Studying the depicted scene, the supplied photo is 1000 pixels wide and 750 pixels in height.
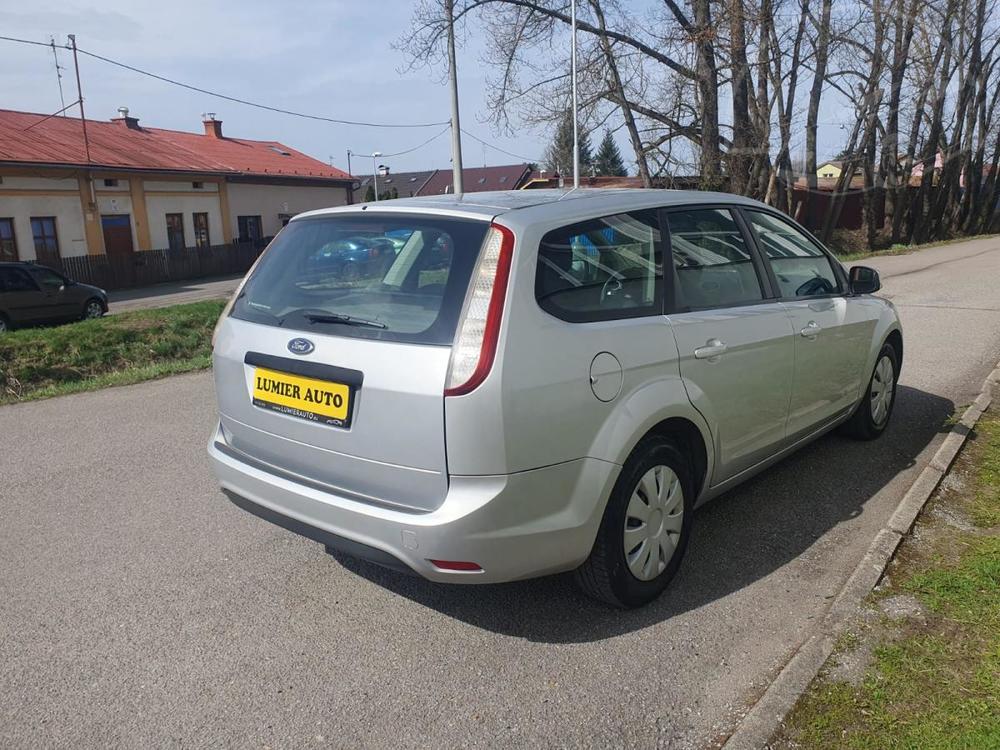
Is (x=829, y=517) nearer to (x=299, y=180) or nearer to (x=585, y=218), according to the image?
(x=585, y=218)

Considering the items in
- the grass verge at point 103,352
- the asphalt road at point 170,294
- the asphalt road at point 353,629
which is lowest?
the asphalt road at point 170,294

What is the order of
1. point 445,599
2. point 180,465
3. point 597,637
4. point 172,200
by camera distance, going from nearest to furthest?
1. point 597,637
2. point 445,599
3. point 180,465
4. point 172,200

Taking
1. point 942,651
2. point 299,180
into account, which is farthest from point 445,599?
point 299,180

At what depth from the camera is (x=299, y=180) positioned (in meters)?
41.4

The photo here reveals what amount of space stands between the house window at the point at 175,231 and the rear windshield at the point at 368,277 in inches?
1326

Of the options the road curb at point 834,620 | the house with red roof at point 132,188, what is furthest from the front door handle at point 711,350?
the house with red roof at point 132,188

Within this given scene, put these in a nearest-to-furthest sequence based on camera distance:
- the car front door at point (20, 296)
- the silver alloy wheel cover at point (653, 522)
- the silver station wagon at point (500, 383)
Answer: the silver station wagon at point (500, 383) → the silver alloy wheel cover at point (653, 522) → the car front door at point (20, 296)

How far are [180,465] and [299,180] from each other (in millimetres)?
38533

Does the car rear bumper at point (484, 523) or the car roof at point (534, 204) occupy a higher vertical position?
the car roof at point (534, 204)

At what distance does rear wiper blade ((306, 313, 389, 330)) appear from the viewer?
3.03 m

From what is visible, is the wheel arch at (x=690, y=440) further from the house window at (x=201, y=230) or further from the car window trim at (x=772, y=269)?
the house window at (x=201, y=230)

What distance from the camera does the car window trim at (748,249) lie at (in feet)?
11.8

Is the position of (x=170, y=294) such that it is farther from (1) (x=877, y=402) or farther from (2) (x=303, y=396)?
(2) (x=303, y=396)

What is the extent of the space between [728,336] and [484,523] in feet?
5.32
